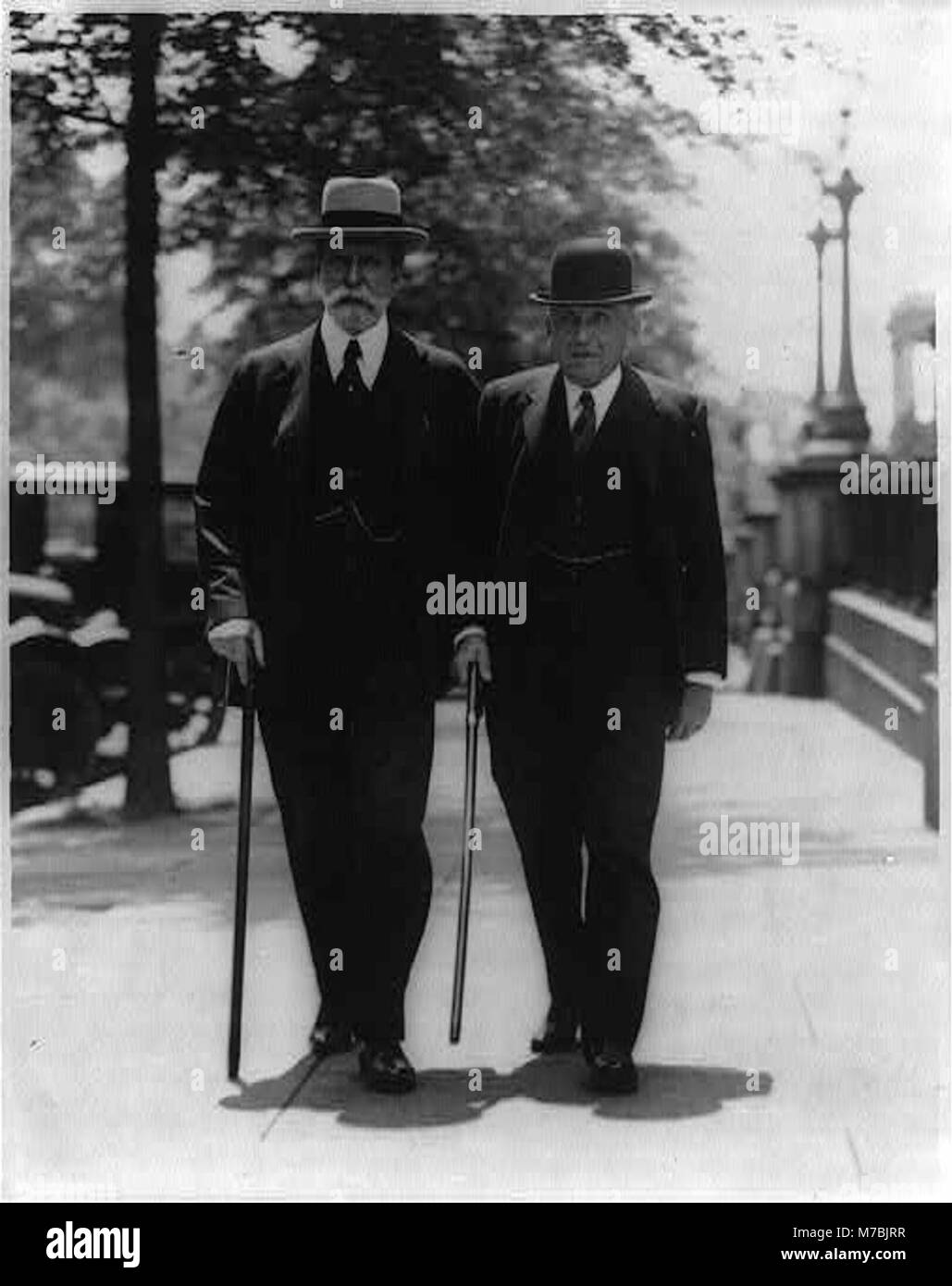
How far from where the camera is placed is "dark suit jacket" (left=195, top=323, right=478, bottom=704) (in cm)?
888

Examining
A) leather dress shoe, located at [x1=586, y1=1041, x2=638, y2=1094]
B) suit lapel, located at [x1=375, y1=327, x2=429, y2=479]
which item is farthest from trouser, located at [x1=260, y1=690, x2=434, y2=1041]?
suit lapel, located at [x1=375, y1=327, x2=429, y2=479]

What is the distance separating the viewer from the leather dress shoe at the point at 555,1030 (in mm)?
9125

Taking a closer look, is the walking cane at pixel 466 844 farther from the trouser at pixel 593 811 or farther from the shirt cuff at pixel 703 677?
the shirt cuff at pixel 703 677

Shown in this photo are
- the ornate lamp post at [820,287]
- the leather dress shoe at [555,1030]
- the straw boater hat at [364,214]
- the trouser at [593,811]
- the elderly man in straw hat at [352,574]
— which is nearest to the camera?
the trouser at [593,811]

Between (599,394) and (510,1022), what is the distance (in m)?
2.00

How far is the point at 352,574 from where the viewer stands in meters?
8.86

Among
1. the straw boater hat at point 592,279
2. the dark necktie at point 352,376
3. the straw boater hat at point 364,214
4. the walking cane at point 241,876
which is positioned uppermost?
the straw boater hat at point 364,214

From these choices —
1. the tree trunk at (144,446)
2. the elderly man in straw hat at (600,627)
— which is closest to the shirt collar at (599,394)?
the elderly man in straw hat at (600,627)

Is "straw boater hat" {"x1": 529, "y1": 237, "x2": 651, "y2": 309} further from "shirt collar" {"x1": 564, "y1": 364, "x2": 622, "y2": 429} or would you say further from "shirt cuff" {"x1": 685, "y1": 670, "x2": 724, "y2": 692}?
"shirt cuff" {"x1": 685, "y1": 670, "x2": 724, "y2": 692}

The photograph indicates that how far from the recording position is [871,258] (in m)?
9.85

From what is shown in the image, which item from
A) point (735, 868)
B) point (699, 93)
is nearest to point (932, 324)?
point (699, 93)

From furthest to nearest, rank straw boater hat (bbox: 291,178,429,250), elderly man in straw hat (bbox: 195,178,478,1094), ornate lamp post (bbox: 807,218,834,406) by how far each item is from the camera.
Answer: ornate lamp post (bbox: 807,218,834,406) < straw boater hat (bbox: 291,178,429,250) < elderly man in straw hat (bbox: 195,178,478,1094)

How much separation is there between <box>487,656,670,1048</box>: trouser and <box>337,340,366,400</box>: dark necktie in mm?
927

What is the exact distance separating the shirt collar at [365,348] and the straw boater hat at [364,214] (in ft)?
0.91
